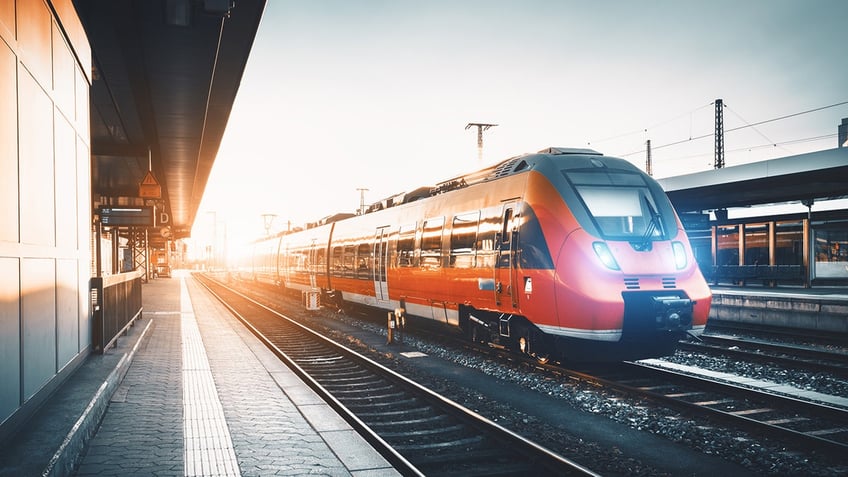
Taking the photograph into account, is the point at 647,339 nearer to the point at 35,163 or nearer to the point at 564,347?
the point at 564,347

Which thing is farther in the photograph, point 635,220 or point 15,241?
point 635,220

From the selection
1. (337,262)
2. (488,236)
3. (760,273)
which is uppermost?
(488,236)

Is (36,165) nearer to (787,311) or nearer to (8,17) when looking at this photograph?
(8,17)

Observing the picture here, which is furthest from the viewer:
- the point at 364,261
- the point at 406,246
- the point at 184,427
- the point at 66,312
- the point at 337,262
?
the point at 337,262

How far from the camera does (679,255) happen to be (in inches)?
353

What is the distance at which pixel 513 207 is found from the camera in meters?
9.68

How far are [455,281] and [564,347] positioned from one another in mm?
3166

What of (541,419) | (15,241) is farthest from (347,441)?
Answer: (15,241)

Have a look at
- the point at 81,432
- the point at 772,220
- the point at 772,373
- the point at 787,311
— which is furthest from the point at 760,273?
the point at 81,432

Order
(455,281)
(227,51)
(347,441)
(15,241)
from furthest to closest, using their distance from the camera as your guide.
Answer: (455,281) < (227,51) < (347,441) < (15,241)

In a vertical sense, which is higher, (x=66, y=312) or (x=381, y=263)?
(x=381, y=263)

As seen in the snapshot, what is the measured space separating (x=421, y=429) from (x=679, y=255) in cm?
467

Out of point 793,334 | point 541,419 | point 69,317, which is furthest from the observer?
point 793,334

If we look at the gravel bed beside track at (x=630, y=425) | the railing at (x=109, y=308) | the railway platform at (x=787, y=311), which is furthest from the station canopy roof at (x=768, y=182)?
the railing at (x=109, y=308)
